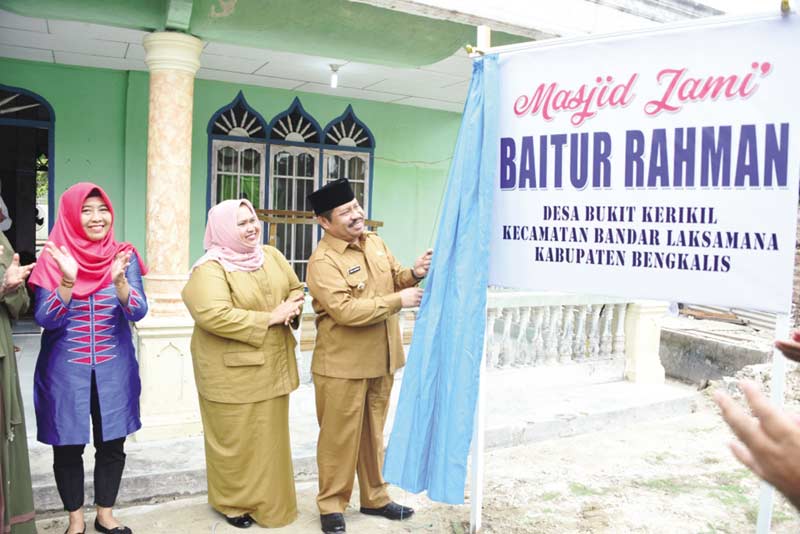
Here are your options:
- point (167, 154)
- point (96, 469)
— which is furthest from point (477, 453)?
point (167, 154)

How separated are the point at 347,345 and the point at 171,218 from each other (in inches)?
84.7

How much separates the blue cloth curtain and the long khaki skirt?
0.76m

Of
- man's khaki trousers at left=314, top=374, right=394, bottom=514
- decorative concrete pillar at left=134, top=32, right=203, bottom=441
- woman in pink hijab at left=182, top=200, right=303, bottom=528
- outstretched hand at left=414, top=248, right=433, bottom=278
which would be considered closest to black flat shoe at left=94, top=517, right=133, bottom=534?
woman in pink hijab at left=182, top=200, right=303, bottom=528

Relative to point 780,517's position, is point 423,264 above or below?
above

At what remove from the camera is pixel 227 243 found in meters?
3.35

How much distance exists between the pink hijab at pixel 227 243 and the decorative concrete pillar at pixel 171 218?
1384mm

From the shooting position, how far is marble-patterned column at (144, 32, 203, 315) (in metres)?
4.79

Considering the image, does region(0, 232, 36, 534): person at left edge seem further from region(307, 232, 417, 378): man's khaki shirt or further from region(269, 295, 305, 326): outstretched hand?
region(307, 232, 417, 378): man's khaki shirt

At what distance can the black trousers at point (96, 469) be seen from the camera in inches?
123

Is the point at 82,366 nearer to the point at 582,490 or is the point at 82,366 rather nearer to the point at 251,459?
the point at 251,459

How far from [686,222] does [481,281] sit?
859 millimetres

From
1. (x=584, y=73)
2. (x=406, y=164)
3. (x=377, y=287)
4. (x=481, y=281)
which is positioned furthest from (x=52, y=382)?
(x=406, y=164)

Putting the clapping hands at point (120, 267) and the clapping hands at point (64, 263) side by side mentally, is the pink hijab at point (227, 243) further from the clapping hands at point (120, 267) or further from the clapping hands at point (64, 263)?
the clapping hands at point (64, 263)

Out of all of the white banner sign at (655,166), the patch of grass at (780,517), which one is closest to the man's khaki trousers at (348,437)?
the white banner sign at (655,166)
